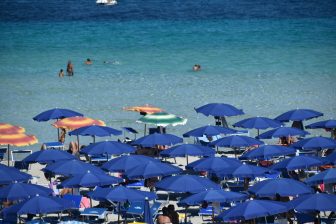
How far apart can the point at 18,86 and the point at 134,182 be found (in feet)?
58.9

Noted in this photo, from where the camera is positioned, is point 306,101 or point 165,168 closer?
point 165,168

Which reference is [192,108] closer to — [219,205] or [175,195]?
[175,195]

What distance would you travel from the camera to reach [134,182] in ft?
67.2

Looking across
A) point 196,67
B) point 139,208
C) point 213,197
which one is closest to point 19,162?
point 139,208

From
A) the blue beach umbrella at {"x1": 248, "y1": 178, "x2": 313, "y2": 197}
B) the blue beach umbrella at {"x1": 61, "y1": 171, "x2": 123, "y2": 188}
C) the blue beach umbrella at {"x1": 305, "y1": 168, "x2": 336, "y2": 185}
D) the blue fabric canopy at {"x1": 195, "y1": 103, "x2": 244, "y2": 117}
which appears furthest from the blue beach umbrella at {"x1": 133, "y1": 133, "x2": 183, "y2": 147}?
the blue beach umbrella at {"x1": 248, "y1": 178, "x2": 313, "y2": 197}

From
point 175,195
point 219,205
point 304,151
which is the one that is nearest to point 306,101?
point 304,151

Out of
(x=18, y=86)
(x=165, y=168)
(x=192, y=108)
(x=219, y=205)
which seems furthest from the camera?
(x=18, y=86)

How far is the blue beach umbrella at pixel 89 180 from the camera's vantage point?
18609 mm

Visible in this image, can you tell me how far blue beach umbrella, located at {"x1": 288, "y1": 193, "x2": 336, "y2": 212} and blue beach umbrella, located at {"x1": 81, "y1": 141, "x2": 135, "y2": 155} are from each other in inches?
216

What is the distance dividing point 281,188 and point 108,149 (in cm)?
506

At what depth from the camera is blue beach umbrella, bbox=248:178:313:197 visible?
17.8 meters

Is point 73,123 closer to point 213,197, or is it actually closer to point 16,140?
point 16,140

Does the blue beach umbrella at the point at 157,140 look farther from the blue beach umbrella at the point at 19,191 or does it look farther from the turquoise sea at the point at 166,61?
the turquoise sea at the point at 166,61

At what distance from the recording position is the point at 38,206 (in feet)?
55.3
